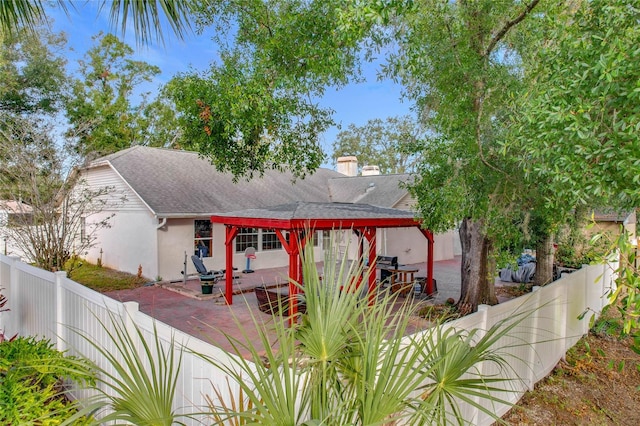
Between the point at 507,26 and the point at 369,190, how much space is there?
47.2ft

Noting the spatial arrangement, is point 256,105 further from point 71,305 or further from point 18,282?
point 18,282

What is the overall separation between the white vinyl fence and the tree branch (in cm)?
426

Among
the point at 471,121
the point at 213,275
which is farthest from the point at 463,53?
the point at 213,275

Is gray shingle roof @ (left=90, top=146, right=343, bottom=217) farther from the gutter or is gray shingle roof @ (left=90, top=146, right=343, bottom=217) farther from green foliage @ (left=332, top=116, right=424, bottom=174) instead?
green foliage @ (left=332, top=116, right=424, bottom=174)

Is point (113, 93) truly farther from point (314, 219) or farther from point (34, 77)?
point (314, 219)

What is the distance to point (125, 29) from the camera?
3.17 meters

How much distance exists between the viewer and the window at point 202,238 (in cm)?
1484

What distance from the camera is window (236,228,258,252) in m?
16.1

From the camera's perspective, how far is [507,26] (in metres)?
6.73

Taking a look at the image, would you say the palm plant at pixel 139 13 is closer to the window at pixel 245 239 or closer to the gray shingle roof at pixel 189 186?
the gray shingle roof at pixel 189 186

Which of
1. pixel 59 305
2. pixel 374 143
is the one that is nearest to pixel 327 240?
pixel 59 305

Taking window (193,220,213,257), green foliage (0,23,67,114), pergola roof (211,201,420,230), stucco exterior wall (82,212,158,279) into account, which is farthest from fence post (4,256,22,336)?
green foliage (0,23,67,114)

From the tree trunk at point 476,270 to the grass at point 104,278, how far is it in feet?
33.7

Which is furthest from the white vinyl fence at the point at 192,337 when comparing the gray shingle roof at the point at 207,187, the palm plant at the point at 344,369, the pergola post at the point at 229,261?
the gray shingle roof at the point at 207,187
